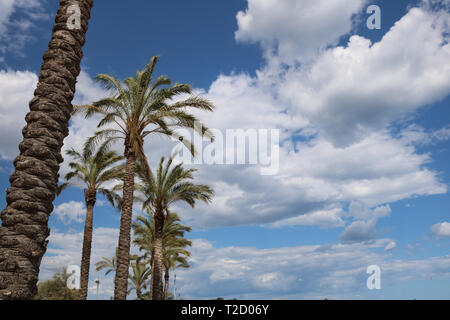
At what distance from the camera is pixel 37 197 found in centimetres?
723

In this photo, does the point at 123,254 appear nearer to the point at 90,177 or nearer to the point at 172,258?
the point at 90,177

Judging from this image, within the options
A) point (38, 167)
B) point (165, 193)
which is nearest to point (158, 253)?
point (165, 193)

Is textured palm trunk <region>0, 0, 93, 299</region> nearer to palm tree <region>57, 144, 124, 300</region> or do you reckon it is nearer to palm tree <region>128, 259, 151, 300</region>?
palm tree <region>57, 144, 124, 300</region>

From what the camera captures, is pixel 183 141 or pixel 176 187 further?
pixel 176 187

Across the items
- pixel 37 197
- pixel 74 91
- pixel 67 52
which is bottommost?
pixel 37 197

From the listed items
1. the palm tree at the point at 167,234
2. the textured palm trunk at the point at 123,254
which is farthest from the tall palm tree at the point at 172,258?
the textured palm trunk at the point at 123,254

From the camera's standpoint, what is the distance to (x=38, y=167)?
7.36 m

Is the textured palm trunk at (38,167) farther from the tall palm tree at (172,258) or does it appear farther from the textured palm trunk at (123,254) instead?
the tall palm tree at (172,258)
